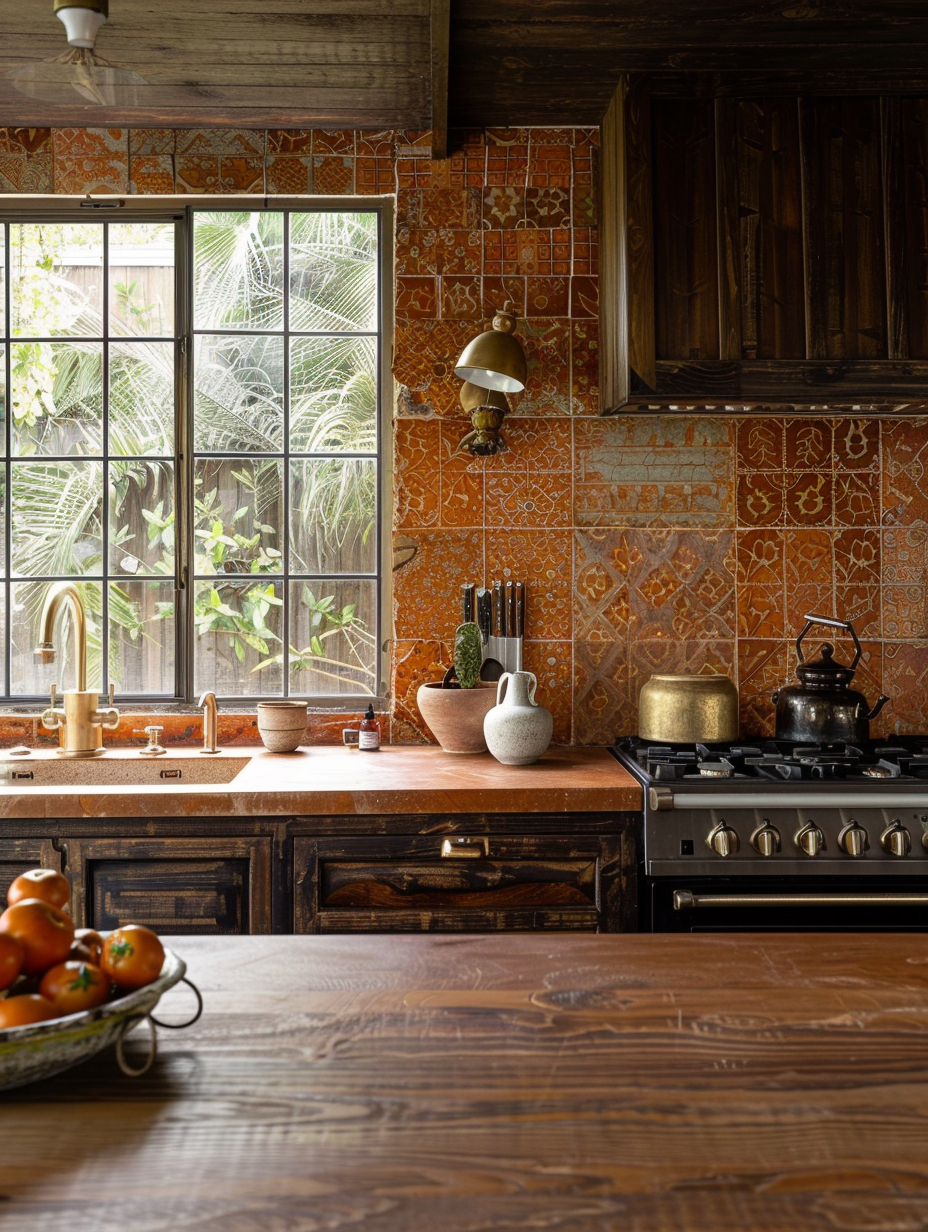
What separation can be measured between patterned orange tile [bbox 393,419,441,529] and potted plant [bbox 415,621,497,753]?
410 millimetres

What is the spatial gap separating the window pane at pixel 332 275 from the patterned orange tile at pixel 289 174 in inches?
4.1

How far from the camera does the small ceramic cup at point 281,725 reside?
9.21 feet

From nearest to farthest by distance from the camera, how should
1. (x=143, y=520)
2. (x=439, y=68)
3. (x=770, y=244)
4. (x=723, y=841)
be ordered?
(x=723, y=841) → (x=439, y=68) → (x=770, y=244) → (x=143, y=520)

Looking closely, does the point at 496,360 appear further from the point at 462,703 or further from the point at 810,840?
the point at 810,840

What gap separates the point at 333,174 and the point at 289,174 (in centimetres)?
13

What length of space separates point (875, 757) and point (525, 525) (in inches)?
46.3

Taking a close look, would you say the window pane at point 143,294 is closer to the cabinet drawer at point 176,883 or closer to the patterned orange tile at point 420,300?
the patterned orange tile at point 420,300

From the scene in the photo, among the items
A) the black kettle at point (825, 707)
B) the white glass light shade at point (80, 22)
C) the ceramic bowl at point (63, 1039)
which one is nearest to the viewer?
the ceramic bowl at point (63, 1039)

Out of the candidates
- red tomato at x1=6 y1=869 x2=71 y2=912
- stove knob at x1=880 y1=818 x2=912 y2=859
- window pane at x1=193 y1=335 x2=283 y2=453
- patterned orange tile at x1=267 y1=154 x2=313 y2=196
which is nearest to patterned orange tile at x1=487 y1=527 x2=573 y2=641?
window pane at x1=193 y1=335 x2=283 y2=453

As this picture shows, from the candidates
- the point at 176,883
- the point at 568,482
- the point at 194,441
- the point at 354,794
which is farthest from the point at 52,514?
the point at 568,482

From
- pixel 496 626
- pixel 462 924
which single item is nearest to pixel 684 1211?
pixel 462 924

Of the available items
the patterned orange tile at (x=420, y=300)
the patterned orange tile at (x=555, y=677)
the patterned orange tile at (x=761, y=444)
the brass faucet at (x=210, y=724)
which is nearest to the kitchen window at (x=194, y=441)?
the patterned orange tile at (x=420, y=300)

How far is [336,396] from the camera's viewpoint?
3105 millimetres

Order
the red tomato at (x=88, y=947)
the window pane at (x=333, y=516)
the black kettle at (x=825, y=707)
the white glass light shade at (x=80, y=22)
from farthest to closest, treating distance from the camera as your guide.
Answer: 1. the window pane at (x=333, y=516)
2. the black kettle at (x=825, y=707)
3. the white glass light shade at (x=80, y=22)
4. the red tomato at (x=88, y=947)
